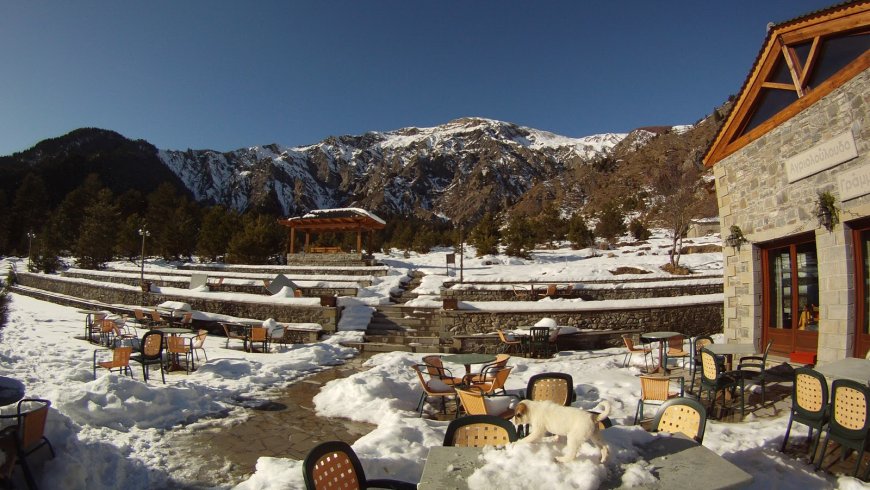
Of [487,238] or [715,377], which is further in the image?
[487,238]

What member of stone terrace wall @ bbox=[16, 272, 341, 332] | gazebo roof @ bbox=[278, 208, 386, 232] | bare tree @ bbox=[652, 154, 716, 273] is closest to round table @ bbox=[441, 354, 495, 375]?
stone terrace wall @ bbox=[16, 272, 341, 332]

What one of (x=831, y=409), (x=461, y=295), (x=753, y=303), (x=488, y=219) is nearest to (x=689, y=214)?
(x=488, y=219)

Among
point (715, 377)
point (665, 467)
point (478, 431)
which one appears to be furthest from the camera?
point (715, 377)

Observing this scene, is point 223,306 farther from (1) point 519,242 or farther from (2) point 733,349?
(1) point 519,242

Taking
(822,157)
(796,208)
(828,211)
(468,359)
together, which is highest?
(822,157)

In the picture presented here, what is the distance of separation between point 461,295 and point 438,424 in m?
12.3

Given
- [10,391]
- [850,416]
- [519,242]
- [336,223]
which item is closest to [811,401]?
[850,416]

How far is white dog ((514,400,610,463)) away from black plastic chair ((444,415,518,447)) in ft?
0.78

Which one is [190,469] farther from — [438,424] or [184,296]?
[184,296]

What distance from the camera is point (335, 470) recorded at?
2.53m

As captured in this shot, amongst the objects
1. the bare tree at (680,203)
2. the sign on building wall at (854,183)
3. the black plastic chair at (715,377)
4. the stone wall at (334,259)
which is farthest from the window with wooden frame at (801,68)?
the stone wall at (334,259)

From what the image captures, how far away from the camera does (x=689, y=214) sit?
Result: 2831cm

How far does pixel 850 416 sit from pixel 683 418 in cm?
183

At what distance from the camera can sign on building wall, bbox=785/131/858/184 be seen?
6321mm
